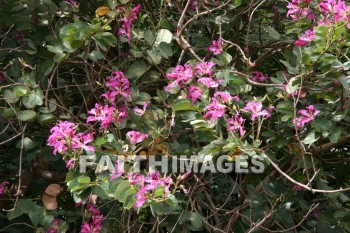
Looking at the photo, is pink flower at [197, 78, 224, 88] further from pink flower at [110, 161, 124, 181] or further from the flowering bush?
pink flower at [110, 161, 124, 181]

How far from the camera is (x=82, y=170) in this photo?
2.32 meters

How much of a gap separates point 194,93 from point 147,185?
0.35m

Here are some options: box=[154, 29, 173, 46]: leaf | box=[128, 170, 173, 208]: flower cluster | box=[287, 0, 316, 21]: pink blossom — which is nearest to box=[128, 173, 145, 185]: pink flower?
box=[128, 170, 173, 208]: flower cluster

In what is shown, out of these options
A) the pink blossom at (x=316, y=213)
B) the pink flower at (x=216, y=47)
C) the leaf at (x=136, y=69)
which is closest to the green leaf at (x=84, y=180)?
the leaf at (x=136, y=69)

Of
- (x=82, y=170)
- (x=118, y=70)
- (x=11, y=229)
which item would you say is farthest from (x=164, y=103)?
(x=11, y=229)

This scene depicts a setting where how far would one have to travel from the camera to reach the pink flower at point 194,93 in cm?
229

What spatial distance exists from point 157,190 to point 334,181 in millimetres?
1650

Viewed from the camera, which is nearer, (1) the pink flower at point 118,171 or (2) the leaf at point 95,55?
(1) the pink flower at point 118,171

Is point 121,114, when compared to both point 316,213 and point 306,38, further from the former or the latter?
point 316,213

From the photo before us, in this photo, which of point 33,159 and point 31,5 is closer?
point 31,5

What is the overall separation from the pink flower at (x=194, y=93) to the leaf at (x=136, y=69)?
9.8 inches

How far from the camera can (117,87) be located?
2.47 metres

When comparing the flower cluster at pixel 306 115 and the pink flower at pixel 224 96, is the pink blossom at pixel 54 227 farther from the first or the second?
the flower cluster at pixel 306 115

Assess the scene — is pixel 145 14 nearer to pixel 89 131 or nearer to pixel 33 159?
pixel 89 131
